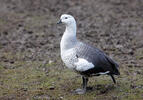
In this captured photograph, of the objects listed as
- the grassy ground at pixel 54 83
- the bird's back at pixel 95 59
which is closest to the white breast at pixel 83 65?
the bird's back at pixel 95 59

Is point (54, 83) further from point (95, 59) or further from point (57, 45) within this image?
point (57, 45)

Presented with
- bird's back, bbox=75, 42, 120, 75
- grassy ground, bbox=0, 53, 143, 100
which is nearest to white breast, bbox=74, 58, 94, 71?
bird's back, bbox=75, 42, 120, 75

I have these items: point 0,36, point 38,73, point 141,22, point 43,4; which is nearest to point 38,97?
point 38,73

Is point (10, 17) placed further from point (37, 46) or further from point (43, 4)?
point (37, 46)

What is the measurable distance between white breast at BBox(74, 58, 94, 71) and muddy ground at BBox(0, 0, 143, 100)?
1.78 feet

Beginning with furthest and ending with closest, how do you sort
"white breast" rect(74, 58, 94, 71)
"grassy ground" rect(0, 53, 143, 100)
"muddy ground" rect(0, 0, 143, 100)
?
1. "muddy ground" rect(0, 0, 143, 100)
2. "grassy ground" rect(0, 53, 143, 100)
3. "white breast" rect(74, 58, 94, 71)

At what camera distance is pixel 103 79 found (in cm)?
810

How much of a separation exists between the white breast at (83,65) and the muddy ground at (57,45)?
1.78 feet

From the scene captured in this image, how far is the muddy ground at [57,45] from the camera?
733 cm

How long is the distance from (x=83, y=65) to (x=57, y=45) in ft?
13.5

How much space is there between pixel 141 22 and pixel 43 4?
14.7 feet

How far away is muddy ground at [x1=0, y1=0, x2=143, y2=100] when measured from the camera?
24.1 feet

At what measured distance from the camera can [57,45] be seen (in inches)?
427

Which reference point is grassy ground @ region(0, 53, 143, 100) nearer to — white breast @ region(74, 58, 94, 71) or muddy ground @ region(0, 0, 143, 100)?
muddy ground @ region(0, 0, 143, 100)
